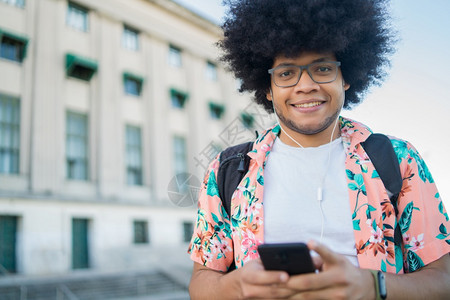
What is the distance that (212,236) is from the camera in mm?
1904

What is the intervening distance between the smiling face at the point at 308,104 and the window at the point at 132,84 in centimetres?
1932

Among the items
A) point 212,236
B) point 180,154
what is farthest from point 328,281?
point 180,154

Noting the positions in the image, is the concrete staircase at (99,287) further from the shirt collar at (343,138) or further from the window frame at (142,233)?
the shirt collar at (343,138)

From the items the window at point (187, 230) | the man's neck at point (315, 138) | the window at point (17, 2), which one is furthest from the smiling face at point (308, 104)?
the window at point (187, 230)

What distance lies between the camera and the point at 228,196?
6.48 ft

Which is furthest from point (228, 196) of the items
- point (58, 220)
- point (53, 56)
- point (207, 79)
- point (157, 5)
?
point (207, 79)

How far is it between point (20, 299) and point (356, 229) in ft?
41.6

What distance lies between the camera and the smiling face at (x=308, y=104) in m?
1.93

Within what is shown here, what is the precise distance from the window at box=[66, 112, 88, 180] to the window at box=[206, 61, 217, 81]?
30.7 ft

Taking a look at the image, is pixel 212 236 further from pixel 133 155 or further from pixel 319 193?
pixel 133 155

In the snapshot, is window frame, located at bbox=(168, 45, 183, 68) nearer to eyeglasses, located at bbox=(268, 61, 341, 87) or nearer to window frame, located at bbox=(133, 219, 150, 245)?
window frame, located at bbox=(133, 219, 150, 245)

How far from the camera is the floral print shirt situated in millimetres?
1657

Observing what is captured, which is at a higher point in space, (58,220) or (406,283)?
(58,220)

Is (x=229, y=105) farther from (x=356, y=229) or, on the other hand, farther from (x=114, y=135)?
(x=356, y=229)
